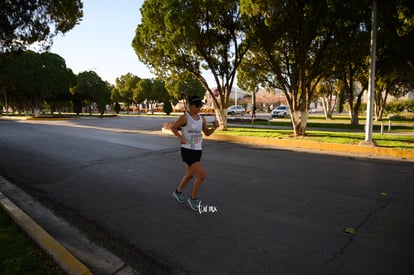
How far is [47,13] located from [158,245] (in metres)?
9.34

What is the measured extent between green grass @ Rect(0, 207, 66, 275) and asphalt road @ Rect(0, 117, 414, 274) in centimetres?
67

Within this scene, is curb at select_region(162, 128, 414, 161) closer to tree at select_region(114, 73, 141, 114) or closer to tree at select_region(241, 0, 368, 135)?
tree at select_region(241, 0, 368, 135)

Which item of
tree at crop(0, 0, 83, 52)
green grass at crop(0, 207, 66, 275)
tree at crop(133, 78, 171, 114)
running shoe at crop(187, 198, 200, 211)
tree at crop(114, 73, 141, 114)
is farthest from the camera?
tree at crop(114, 73, 141, 114)

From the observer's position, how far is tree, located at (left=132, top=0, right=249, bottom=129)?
14164 millimetres

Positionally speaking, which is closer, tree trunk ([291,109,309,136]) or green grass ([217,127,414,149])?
green grass ([217,127,414,149])

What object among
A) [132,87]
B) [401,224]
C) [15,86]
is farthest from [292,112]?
[132,87]

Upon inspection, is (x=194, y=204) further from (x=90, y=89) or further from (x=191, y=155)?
(x=90, y=89)

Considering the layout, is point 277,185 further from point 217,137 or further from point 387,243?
point 217,137

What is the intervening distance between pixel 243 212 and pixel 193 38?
40.2ft

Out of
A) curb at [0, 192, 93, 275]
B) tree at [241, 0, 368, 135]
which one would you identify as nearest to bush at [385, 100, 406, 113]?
tree at [241, 0, 368, 135]

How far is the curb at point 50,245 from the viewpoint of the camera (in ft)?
8.48

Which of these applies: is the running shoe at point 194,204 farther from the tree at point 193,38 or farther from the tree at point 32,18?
the tree at point 193,38

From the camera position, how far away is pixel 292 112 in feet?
45.8

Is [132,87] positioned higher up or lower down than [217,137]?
higher up
